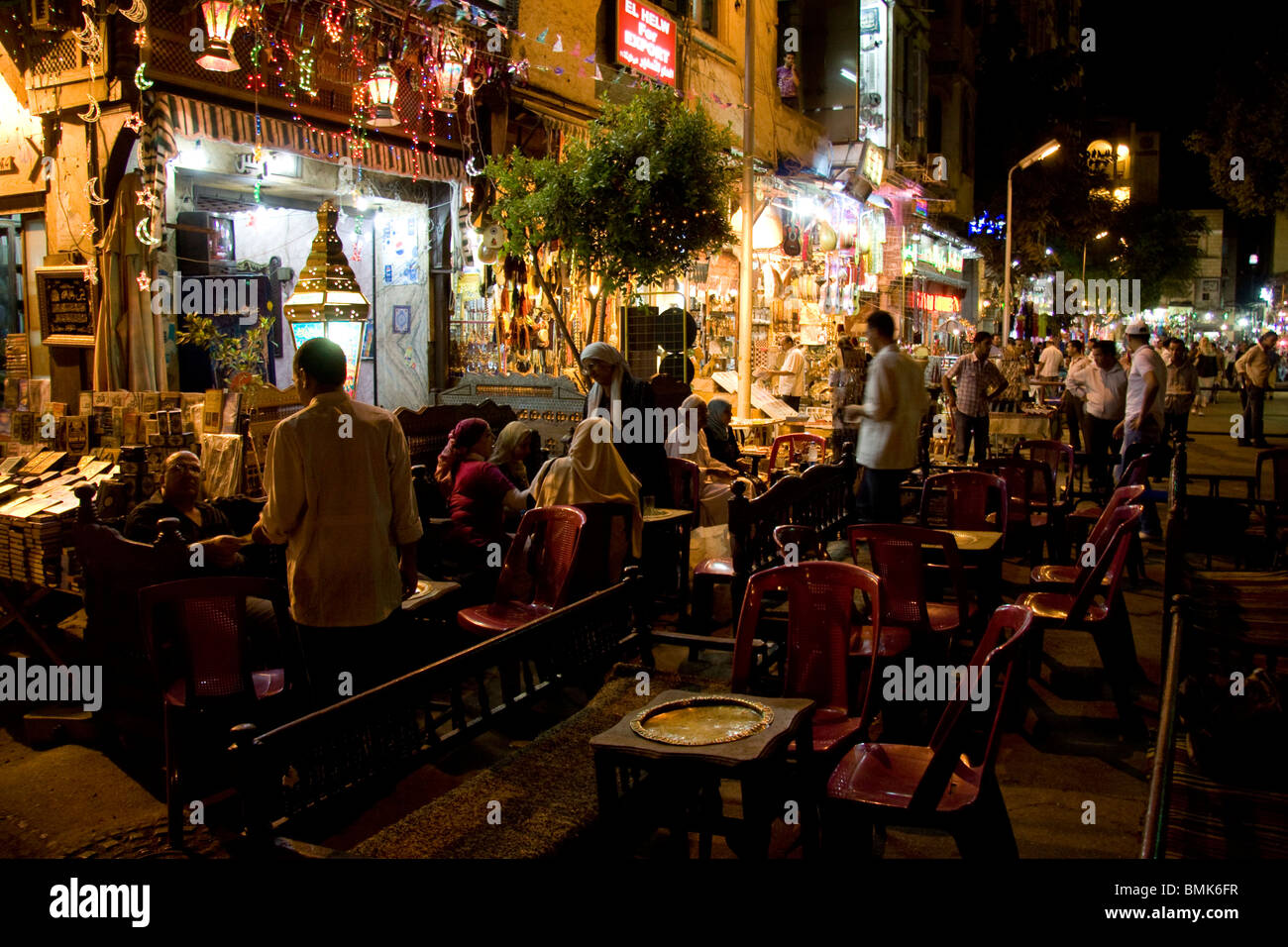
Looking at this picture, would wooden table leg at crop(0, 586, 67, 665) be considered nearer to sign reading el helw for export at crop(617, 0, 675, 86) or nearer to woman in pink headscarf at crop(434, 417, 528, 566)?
woman in pink headscarf at crop(434, 417, 528, 566)

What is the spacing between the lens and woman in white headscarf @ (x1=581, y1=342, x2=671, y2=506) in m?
8.18

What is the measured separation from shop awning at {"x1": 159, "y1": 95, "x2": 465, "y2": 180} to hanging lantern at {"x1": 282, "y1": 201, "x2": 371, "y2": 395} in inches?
78.0

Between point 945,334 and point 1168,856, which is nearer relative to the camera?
point 1168,856

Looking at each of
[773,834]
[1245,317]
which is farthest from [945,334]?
[1245,317]

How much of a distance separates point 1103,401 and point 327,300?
997cm

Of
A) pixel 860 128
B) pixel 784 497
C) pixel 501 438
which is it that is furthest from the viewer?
pixel 860 128

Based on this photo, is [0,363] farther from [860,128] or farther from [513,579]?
[860,128]

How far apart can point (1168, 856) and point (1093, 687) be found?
3.86m

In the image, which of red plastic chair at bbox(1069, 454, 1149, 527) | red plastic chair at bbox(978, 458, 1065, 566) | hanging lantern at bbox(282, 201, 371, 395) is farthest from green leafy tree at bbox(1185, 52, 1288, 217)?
hanging lantern at bbox(282, 201, 371, 395)

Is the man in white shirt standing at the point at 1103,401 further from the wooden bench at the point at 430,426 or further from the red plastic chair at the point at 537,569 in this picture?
the red plastic chair at the point at 537,569

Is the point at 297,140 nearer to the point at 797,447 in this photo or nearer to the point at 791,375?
the point at 797,447

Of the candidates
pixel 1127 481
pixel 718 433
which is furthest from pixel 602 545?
pixel 1127 481

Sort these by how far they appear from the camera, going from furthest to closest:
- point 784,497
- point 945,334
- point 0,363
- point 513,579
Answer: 1. point 945,334
2. point 0,363
3. point 784,497
4. point 513,579

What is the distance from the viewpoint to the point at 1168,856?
308 cm
